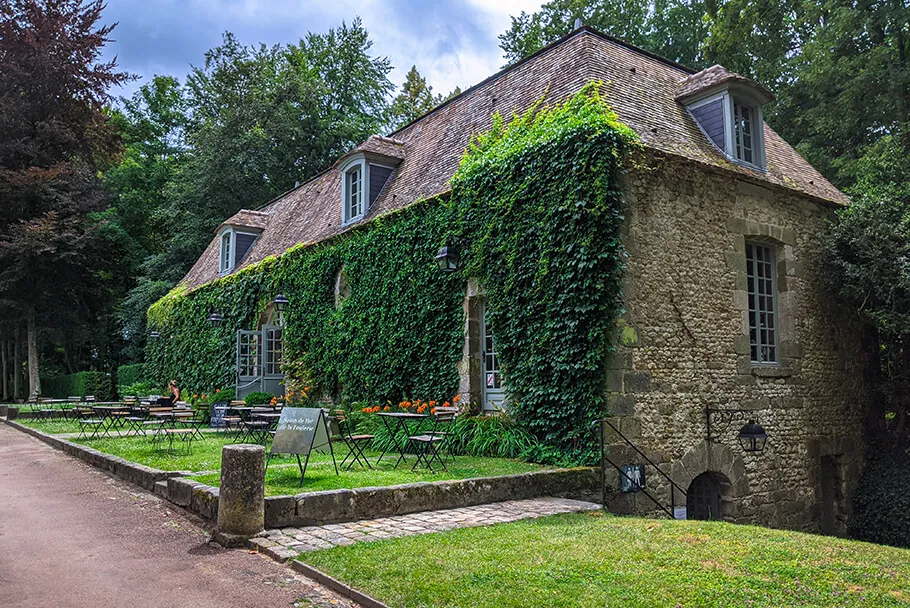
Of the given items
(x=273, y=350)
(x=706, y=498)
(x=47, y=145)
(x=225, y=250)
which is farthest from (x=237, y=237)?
(x=706, y=498)

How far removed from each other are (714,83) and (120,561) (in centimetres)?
1160

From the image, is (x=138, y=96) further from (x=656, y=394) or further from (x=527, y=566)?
(x=527, y=566)

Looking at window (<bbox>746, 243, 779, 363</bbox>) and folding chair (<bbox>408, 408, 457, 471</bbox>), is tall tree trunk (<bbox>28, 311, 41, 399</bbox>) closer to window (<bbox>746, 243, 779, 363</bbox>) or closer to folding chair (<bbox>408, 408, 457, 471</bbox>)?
folding chair (<bbox>408, 408, 457, 471</bbox>)

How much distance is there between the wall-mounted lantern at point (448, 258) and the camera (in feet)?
37.7

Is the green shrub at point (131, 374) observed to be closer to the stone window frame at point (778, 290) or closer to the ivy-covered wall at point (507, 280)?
the ivy-covered wall at point (507, 280)

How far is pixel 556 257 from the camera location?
9.87 m

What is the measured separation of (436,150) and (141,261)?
28.2m

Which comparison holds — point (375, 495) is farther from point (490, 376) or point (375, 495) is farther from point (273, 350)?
point (273, 350)

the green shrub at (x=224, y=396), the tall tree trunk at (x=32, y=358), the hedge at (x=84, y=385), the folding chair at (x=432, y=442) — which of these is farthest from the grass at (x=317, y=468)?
the hedge at (x=84, y=385)

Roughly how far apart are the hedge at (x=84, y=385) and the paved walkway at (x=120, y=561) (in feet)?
81.3

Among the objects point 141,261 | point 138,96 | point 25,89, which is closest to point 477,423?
point 25,89

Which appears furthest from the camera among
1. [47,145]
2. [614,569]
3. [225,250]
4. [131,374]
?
[131,374]

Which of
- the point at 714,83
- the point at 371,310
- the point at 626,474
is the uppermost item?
the point at 714,83

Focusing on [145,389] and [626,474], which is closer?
[626,474]
